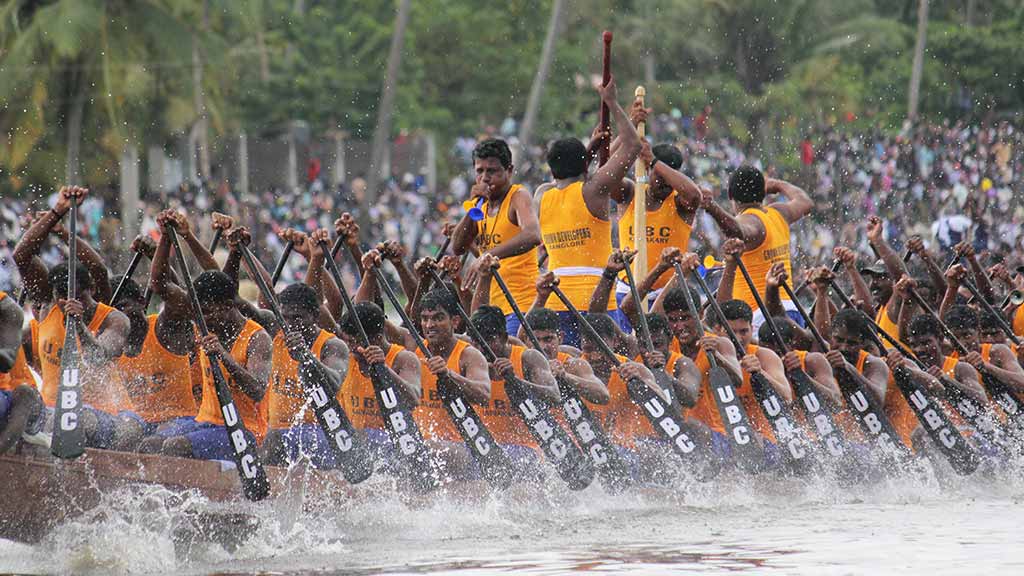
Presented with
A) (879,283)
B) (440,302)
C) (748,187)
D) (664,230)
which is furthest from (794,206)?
(440,302)

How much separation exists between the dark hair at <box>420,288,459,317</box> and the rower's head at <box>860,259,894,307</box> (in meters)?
3.68

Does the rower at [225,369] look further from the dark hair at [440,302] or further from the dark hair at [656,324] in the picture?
the dark hair at [656,324]

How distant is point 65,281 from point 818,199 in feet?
52.8

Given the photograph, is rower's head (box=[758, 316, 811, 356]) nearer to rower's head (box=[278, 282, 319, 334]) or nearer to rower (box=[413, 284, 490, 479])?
rower (box=[413, 284, 490, 479])

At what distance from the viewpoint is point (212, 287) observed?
8.66 metres

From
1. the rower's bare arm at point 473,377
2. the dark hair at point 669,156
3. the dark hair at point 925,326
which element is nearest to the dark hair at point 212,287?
the rower's bare arm at point 473,377

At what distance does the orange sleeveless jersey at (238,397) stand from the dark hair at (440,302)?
34.8 inches

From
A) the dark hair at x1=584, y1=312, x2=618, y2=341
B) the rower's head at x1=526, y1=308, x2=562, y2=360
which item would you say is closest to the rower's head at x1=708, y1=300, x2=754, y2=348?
the dark hair at x1=584, y1=312, x2=618, y2=341

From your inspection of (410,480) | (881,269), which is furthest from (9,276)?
(410,480)

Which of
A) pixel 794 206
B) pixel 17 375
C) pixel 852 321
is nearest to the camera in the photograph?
pixel 17 375

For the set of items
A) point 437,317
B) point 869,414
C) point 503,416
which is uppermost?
point 437,317

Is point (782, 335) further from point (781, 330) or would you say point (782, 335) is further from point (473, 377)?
point (473, 377)

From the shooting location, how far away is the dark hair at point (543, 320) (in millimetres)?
9789

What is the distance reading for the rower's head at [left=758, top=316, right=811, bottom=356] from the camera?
35.0ft
